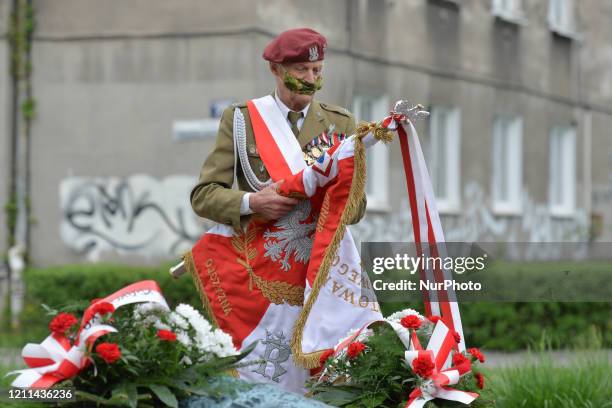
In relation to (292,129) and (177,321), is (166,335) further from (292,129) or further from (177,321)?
(292,129)

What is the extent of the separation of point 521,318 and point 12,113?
7.23 metres

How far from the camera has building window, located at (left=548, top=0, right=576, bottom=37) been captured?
2421cm

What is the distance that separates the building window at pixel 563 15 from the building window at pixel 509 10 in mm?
1575

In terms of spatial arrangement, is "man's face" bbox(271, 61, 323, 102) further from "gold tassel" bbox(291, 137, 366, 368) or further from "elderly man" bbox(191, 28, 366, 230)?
"gold tassel" bbox(291, 137, 366, 368)

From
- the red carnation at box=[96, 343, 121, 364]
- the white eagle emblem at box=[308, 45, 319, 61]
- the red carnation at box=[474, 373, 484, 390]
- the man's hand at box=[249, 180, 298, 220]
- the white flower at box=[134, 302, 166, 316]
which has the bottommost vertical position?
the red carnation at box=[474, 373, 484, 390]

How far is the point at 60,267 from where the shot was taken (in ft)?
51.3

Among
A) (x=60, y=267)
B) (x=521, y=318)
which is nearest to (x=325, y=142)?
(x=521, y=318)

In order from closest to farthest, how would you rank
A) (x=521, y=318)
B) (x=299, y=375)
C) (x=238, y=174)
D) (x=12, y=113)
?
(x=299, y=375) → (x=238, y=174) → (x=521, y=318) → (x=12, y=113)

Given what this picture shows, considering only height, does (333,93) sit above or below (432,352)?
above

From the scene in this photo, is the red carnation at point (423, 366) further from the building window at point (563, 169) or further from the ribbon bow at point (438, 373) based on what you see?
the building window at point (563, 169)

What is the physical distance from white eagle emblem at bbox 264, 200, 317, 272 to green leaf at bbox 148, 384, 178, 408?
1.46 metres

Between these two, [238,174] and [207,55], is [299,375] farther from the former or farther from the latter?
[207,55]

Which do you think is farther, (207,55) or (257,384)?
(207,55)

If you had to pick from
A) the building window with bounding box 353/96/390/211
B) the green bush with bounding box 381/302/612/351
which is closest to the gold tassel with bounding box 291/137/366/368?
the green bush with bounding box 381/302/612/351
